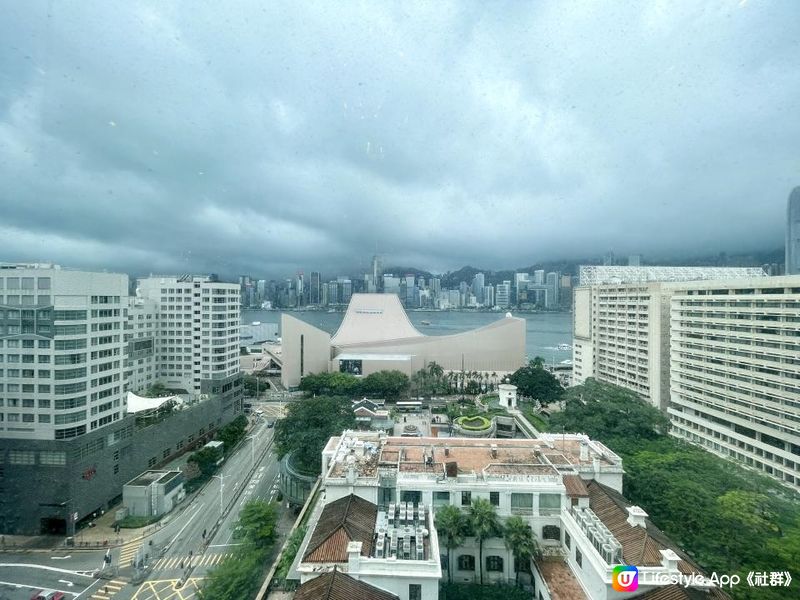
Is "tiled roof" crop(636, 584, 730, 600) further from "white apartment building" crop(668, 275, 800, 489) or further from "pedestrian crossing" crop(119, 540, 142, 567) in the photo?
"pedestrian crossing" crop(119, 540, 142, 567)

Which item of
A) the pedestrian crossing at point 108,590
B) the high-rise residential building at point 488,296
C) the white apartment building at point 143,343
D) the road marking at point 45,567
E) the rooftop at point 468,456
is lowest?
the pedestrian crossing at point 108,590

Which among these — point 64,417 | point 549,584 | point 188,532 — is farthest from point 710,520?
point 64,417

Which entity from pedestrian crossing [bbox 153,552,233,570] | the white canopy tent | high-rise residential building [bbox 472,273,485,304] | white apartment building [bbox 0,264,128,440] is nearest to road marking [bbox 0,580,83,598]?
pedestrian crossing [bbox 153,552,233,570]

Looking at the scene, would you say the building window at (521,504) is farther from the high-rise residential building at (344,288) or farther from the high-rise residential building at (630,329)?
the high-rise residential building at (344,288)

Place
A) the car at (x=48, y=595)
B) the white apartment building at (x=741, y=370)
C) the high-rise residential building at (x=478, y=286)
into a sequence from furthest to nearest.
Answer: the high-rise residential building at (x=478, y=286), the white apartment building at (x=741, y=370), the car at (x=48, y=595)

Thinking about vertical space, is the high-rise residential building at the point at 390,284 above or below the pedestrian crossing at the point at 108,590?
above

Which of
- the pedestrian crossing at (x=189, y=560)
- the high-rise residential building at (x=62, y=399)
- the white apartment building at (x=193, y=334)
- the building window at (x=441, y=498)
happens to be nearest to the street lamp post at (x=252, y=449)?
the white apartment building at (x=193, y=334)
